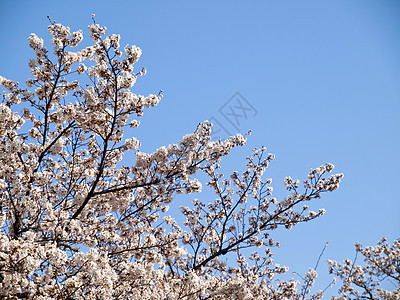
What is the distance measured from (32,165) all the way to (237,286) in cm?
613

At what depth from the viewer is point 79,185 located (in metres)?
8.70

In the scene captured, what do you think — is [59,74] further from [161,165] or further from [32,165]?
[161,165]

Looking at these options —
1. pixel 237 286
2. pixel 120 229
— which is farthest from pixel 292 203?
pixel 120 229

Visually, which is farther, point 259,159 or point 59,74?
point 259,159

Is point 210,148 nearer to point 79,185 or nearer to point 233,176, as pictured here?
point 233,176

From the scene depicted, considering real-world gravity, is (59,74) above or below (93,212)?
above

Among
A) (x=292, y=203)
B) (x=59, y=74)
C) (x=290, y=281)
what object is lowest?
(x=290, y=281)

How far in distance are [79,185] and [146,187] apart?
2074mm

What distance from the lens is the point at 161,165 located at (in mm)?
7871

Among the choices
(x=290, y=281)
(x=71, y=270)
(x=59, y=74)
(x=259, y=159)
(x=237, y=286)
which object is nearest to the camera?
(x=71, y=270)

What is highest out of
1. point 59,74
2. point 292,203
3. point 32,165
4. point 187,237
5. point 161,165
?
point 59,74

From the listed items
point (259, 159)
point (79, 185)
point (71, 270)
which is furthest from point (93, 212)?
point (259, 159)

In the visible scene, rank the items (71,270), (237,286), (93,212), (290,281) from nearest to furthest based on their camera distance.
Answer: (71,270)
(237,286)
(93,212)
(290,281)

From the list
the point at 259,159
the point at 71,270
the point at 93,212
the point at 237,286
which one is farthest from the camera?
the point at 259,159
